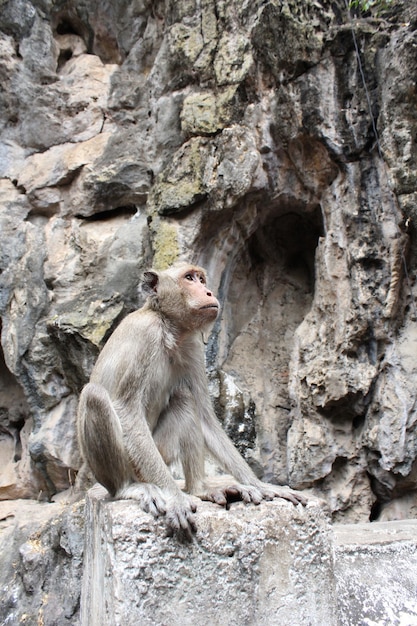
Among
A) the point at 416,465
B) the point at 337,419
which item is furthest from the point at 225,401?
the point at 416,465

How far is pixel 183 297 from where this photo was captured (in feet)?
10.6

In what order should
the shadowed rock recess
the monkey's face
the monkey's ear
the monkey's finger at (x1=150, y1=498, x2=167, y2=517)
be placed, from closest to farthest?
the monkey's finger at (x1=150, y1=498, x2=167, y2=517), the monkey's face, the monkey's ear, the shadowed rock recess

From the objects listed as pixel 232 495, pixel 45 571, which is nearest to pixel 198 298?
pixel 232 495

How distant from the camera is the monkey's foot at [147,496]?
2336mm

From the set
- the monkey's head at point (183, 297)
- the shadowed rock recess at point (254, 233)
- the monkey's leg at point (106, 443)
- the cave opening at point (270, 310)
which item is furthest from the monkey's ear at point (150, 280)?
the cave opening at point (270, 310)

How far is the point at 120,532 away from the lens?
223 cm

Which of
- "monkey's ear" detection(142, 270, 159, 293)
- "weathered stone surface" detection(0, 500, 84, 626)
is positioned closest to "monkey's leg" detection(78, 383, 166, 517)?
"monkey's ear" detection(142, 270, 159, 293)

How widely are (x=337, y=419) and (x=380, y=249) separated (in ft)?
5.50

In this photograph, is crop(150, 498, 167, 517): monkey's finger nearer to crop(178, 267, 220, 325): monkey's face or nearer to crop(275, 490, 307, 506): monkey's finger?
crop(275, 490, 307, 506): monkey's finger

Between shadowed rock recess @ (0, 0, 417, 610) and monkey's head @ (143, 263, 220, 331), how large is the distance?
208 centimetres

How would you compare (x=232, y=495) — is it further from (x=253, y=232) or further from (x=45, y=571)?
(x=253, y=232)

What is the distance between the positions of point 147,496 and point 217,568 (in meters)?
0.43

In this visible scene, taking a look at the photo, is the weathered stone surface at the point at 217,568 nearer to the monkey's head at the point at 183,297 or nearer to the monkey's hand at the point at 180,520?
the monkey's hand at the point at 180,520

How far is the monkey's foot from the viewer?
234cm
